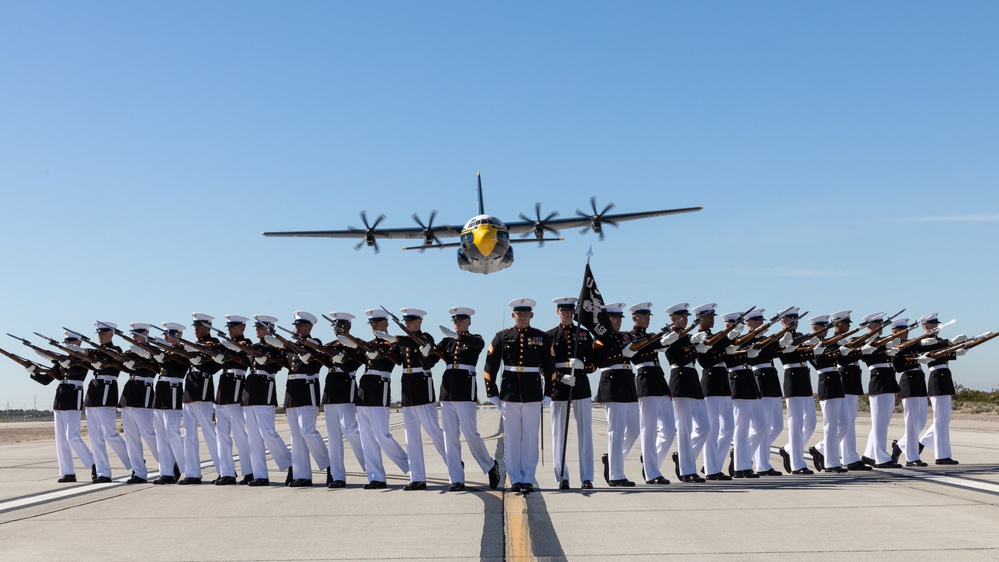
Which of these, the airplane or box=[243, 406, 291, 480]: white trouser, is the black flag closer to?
box=[243, 406, 291, 480]: white trouser

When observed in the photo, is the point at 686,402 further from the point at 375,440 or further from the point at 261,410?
the point at 261,410

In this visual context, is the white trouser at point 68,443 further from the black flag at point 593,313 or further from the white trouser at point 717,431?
the white trouser at point 717,431

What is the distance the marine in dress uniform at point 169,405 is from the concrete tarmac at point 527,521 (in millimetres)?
913

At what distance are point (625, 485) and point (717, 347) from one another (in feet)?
6.06

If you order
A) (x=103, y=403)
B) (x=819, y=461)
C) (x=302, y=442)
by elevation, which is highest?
(x=103, y=403)

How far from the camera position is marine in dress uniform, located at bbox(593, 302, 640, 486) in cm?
971

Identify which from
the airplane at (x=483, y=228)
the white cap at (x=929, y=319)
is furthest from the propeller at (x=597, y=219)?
the white cap at (x=929, y=319)

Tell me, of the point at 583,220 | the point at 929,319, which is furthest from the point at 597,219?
the point at 929,319

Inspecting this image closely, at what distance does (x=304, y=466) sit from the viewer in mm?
10633

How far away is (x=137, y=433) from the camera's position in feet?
38.0

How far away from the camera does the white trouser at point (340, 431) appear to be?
10.3m

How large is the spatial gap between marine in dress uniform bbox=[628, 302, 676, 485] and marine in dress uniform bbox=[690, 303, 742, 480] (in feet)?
1.74

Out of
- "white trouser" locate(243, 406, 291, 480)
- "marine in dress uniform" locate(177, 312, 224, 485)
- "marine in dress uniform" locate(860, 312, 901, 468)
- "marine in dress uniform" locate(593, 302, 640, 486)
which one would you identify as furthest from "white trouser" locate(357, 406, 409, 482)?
"marine in dress uniform" locate(860, 312, 901, 468)

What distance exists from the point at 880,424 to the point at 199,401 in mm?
8350
